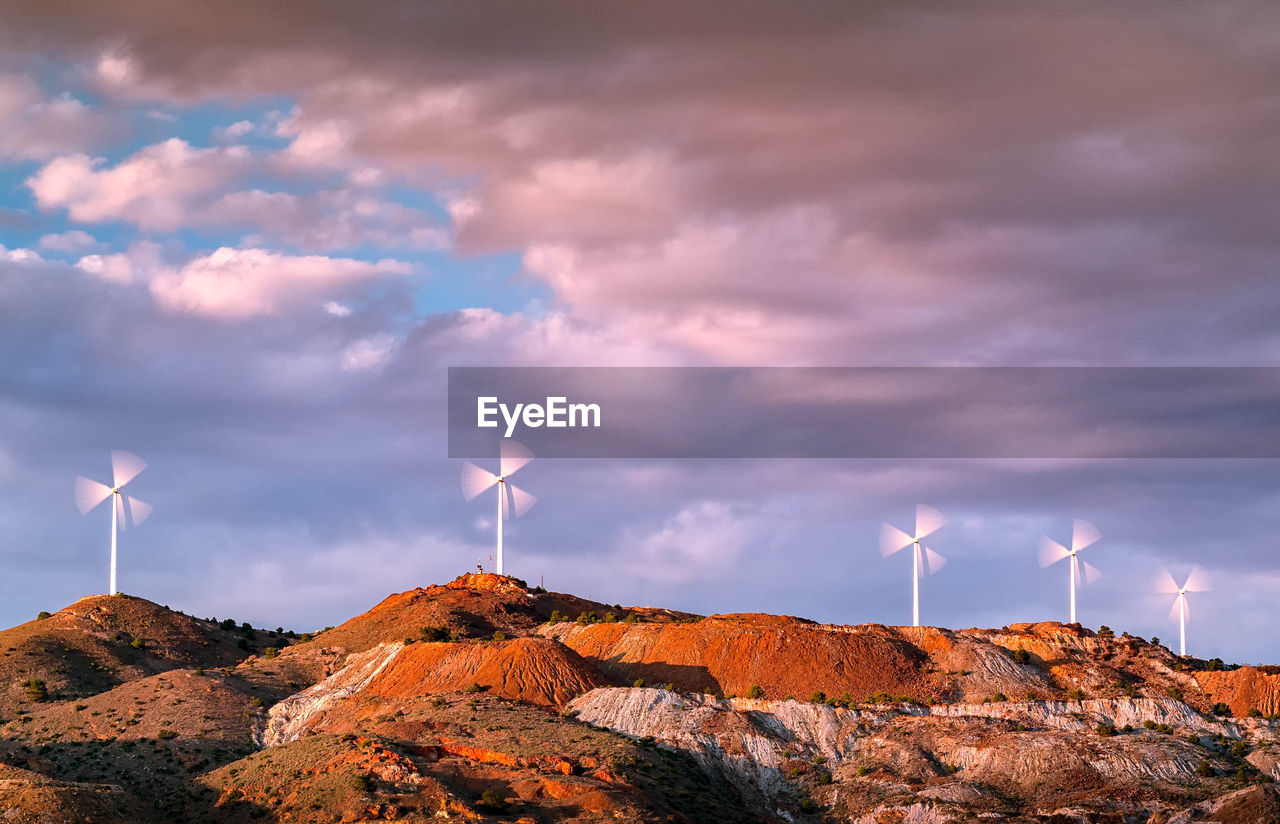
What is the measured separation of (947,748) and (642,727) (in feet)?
84.1

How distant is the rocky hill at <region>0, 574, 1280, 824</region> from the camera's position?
9575cm

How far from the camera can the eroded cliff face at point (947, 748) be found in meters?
103

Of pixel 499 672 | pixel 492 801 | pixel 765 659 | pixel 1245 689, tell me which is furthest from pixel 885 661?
pixel 492 801

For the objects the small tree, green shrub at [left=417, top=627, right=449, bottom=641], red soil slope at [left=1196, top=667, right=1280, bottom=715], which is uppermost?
green shrub at [left=417, top=627, right=449, bottom=641]

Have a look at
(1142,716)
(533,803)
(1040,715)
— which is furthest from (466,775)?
(1142,716)

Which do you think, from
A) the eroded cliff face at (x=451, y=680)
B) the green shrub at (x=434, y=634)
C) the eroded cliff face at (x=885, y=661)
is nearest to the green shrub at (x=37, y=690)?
the eroded cliff face at (x=451, y=680)

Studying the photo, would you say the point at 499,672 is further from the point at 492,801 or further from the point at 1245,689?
the point at 1245,689

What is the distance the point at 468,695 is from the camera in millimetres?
127562

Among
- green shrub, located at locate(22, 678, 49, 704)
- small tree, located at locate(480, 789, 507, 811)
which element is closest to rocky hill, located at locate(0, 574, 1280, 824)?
small tree, located at locate(480, 789, 507, 811)

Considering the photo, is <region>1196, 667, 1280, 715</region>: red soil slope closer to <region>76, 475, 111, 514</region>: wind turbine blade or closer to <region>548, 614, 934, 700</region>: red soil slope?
<region>548, 614, 934, 700</region>: red soil slope

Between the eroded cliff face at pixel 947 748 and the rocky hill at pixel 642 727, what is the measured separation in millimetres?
265

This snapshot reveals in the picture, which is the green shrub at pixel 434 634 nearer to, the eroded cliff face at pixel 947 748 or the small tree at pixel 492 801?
the eroded cliff face at pixel 947 748

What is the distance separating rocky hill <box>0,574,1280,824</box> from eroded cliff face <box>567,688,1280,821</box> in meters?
0.26

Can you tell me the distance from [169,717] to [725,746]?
176 ft
